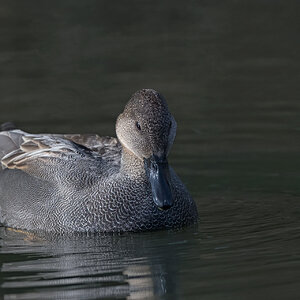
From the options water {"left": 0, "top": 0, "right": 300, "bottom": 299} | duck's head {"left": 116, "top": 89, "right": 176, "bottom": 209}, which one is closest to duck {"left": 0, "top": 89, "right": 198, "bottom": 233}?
duck's head {"left": 116, "top": 89, "right": 176, "bottom": 209}

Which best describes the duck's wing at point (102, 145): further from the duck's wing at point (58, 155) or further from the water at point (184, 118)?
the water at point (184, 118)

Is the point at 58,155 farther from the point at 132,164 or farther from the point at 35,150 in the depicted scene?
the point at 132,164

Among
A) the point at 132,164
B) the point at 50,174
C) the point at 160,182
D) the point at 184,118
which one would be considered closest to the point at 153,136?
the point at 160,182

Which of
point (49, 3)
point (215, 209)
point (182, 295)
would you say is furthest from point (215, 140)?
point (49, 3)

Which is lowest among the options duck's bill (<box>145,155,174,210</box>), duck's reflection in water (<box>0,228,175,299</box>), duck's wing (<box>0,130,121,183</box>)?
Result: duck's reflection in water (<box>0,228,175,299</box>)

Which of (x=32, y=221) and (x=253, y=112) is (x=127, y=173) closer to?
(x=32, y=221)

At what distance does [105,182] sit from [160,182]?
91 cm

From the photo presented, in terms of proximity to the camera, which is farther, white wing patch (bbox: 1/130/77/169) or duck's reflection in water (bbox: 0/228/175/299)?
white wing patch (bbox: 1/130/77/169)

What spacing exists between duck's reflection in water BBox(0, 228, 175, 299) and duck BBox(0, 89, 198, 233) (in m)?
0.19

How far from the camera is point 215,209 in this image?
9750mm

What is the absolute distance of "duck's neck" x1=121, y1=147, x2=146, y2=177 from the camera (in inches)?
357

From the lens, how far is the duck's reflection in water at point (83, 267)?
7.32 meters

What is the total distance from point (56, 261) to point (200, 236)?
131 cm

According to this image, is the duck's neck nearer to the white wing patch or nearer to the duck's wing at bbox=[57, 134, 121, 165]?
the duck's wing at bbox=[57, 134, 121, 165]
